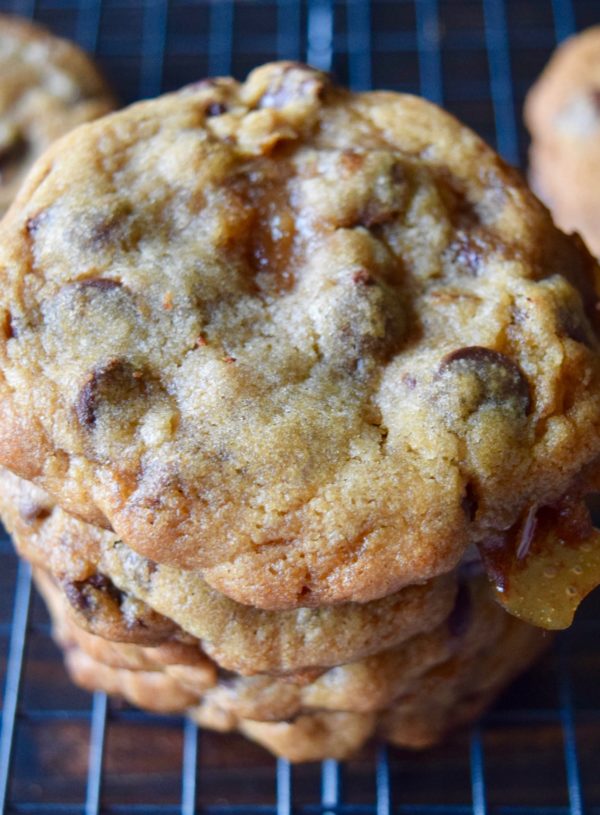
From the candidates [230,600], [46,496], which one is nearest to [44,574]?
[46,496]

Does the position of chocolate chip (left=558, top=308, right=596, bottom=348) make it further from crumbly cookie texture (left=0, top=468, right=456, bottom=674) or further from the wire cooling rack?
the wire cooling rack

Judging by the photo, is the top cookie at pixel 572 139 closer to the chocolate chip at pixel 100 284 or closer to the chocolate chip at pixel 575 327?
the chocolate chip at pixel 575 327

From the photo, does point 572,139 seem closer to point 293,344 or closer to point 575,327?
point 575,327

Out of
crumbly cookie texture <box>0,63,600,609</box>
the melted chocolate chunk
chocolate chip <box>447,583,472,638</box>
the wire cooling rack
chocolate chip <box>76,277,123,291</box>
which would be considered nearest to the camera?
crumbly cookie texture <box>0,63,600,609</box>

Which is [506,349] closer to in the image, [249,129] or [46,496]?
[249,129]

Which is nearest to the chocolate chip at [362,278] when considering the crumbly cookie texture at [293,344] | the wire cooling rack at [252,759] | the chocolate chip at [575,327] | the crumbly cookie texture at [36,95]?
the crumbly cookie texture at [293,344]

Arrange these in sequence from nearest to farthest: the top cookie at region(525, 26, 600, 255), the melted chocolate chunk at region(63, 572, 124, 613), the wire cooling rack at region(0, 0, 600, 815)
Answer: the melted chocolate chunk at region(63, 572, 124, 613), the wire cooling rack at region(0, 0, 600, 815), the top cookie at region(525, 26, 600, 255)

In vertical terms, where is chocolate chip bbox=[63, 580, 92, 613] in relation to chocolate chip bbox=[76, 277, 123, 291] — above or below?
below

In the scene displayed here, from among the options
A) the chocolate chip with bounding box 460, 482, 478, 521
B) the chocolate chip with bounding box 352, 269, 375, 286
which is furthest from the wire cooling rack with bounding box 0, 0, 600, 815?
the chocolate chip with bounding box 352, 269, 375, 286
